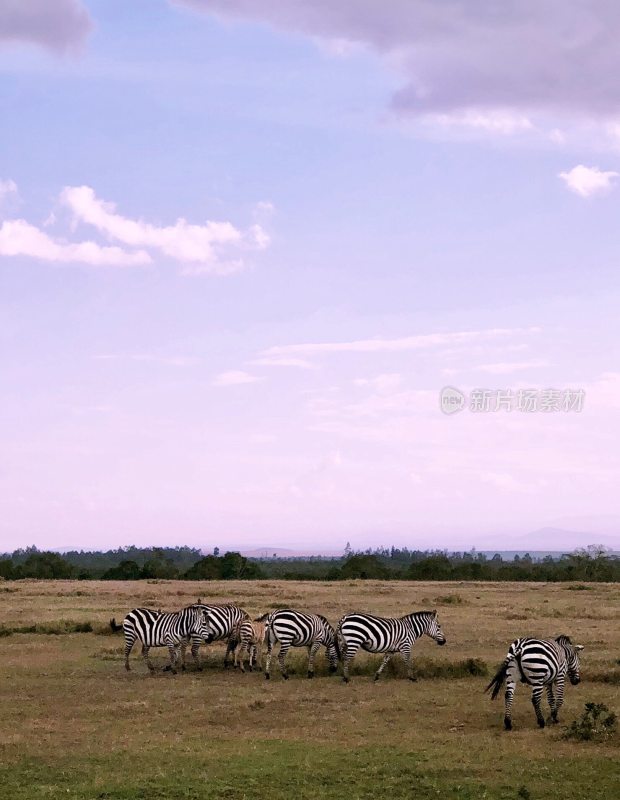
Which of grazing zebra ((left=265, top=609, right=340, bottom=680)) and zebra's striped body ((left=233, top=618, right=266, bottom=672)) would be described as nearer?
grazing zebra ((left=265, top=609, right=340, bottom=680))

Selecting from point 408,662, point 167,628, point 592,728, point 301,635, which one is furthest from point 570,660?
point 167,628

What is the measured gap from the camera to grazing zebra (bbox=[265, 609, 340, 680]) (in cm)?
2095

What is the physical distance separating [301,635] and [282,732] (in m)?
5.89

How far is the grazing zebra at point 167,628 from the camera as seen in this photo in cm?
2192

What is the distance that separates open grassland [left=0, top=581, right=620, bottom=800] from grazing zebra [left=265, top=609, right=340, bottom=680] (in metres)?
0.42

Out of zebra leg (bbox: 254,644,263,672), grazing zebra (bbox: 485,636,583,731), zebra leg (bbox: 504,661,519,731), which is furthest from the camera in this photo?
zebra leg (bbox: 254,644,263,672)

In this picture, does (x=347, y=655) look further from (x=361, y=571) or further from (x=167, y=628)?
(x=361, y=571)

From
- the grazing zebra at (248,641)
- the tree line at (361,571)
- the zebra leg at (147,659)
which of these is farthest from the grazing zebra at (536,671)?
the tree line at (361,571)

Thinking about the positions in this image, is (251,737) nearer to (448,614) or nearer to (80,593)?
(448,614)

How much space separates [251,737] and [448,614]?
2090cm

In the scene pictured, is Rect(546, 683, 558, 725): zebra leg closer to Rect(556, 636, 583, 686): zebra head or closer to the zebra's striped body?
Rect(556, 636, 583, 686): zebra head

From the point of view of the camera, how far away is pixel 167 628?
22.0 meters

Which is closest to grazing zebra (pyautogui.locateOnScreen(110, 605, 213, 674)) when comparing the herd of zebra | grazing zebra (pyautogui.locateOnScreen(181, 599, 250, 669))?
the herd of zebra

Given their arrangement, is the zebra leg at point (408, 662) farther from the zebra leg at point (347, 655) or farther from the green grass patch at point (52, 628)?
the green grass patch at point (52, 628)
